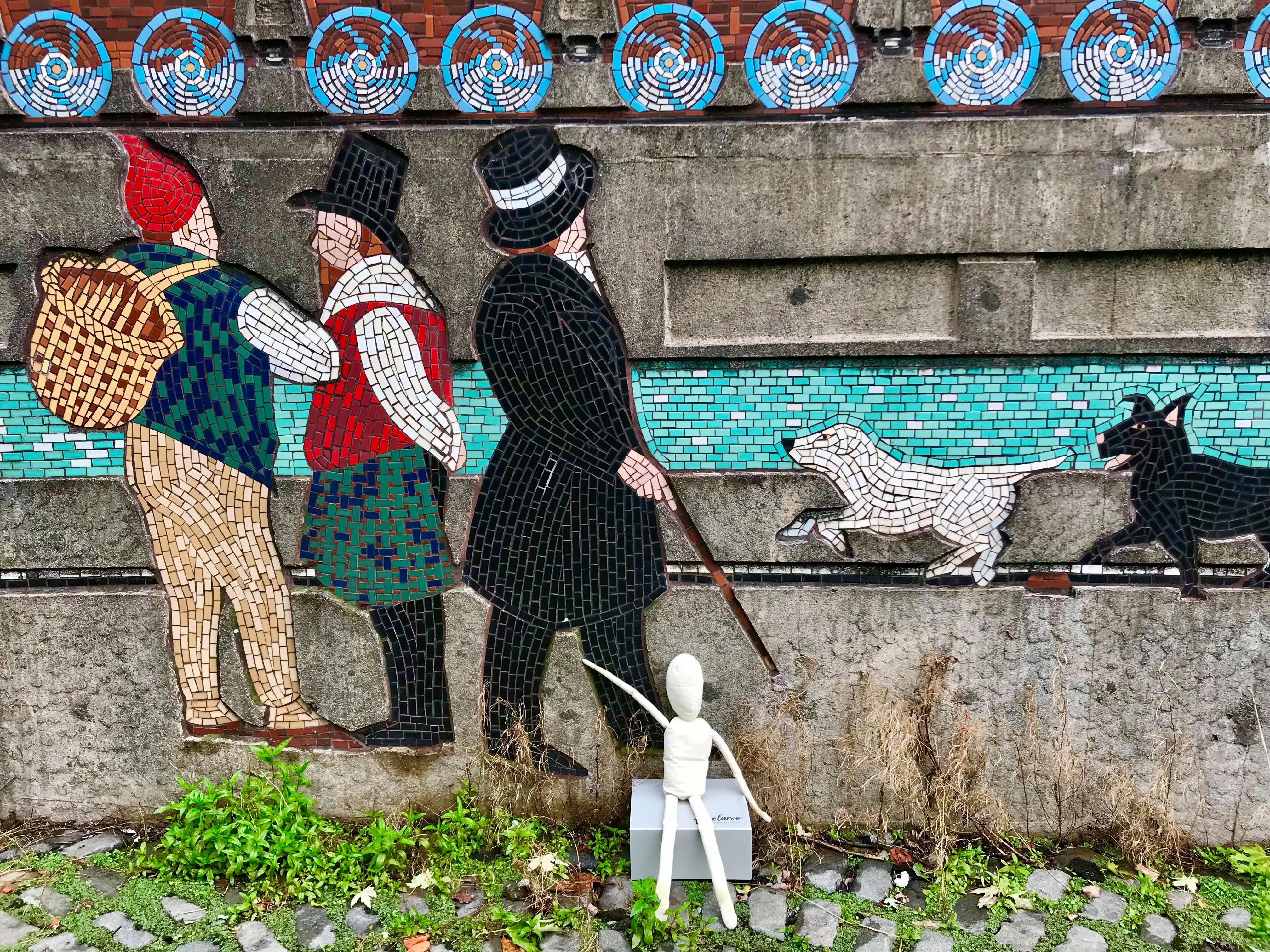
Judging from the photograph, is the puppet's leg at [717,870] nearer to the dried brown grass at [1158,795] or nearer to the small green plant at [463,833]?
the small green plant at [463,833]

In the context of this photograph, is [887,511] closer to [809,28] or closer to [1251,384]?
[1251,384]

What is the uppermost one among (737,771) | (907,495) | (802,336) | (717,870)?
(802,336)

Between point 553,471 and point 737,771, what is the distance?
1379 millimetres

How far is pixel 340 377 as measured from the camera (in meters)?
3.31

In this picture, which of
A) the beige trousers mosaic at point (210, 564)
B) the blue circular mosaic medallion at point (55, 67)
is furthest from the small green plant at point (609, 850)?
the blue circular mosaic medallion at point (55, 67)

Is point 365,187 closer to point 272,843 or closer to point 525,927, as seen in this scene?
point 272,843

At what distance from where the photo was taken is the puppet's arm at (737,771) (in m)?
3.18

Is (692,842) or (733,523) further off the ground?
(733,523)

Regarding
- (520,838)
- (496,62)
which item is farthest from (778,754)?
(496,62)

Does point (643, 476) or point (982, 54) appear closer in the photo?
point (982, 54)

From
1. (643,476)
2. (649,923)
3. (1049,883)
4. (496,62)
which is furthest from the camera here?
(643,476)

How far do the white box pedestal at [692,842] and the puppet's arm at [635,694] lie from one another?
0.36 feet

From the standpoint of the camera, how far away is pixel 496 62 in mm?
3121

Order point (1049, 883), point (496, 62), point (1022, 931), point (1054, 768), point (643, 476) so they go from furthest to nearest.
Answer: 1. point (1054, 768)
2. point (643, 476)
3. point (1049, 883)
4. point (496, 62)
5. point (1022, 931)
